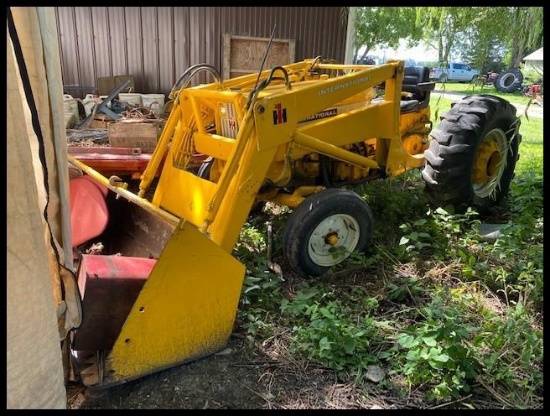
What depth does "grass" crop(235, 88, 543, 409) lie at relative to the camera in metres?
2.34

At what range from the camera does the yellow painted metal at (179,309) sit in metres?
2.22

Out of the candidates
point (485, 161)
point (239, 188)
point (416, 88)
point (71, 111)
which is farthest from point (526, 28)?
point (71, 111)

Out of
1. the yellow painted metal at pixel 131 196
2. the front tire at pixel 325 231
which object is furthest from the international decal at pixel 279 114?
the yellow painted metal at pixel 131 196

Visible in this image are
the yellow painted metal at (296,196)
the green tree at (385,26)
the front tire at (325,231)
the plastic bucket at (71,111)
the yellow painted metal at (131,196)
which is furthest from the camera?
the plastic bucket at (71,111)

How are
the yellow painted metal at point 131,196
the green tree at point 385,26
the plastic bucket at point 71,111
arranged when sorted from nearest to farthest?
the yellow painted metal at point 131,196 < the green tree at point 385,26 < the plastic bucket at point 71,111

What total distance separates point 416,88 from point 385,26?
3.13 m

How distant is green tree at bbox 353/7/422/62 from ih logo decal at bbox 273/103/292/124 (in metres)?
1.20

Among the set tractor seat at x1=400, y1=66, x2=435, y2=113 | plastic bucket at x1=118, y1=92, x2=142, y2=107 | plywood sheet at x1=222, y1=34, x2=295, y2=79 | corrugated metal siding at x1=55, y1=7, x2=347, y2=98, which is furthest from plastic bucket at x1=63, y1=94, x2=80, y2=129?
tractor seat at x1=400, y1=66, x2=435, y2=113

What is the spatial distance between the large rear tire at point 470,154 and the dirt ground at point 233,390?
2.29 m

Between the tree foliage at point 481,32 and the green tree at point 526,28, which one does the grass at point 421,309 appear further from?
the green tree at point 526,28

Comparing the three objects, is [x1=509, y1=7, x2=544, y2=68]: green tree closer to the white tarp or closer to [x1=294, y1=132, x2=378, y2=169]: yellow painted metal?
[x1=294, y1=132, x2=378, y2=169]: yellow painted metal

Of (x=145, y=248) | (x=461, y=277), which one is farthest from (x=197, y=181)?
(x=461, y=277)

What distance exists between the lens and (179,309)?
7.68 ft

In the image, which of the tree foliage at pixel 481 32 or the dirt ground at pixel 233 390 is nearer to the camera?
the dirt ground at pixel 233 390
